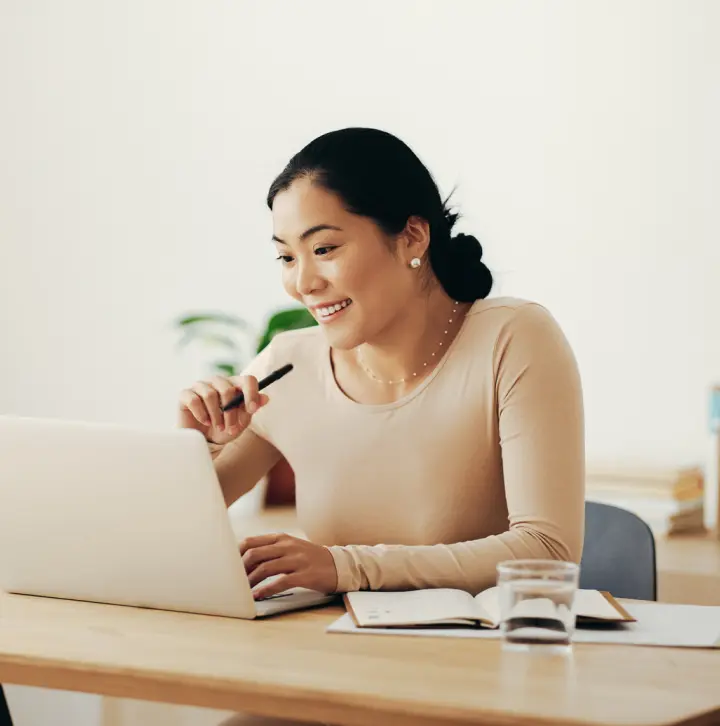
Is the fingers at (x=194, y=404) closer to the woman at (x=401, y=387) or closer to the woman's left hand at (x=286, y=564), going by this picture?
the woman at (x=401, y=387)

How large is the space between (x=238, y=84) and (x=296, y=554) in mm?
1971

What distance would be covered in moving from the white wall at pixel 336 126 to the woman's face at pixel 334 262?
1.14 m

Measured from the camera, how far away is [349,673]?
38.3 inches

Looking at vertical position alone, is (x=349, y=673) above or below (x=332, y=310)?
below

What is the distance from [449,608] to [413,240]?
0.62 meters

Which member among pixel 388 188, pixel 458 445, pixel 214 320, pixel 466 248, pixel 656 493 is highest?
pixel 388 188

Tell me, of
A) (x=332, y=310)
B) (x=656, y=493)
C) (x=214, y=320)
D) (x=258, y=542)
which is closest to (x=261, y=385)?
(x=332, y=310)

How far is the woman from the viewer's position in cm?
144

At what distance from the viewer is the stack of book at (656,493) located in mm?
2342

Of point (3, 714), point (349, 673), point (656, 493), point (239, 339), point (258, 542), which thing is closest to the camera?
point (349, 673)

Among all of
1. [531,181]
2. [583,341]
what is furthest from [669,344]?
[531,181]

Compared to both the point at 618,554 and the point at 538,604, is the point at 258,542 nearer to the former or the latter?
the point at 538,604

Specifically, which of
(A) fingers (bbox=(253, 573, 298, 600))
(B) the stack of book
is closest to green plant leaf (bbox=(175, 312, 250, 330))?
(B) the stack of book

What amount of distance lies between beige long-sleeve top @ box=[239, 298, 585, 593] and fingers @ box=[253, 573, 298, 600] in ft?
0.61
